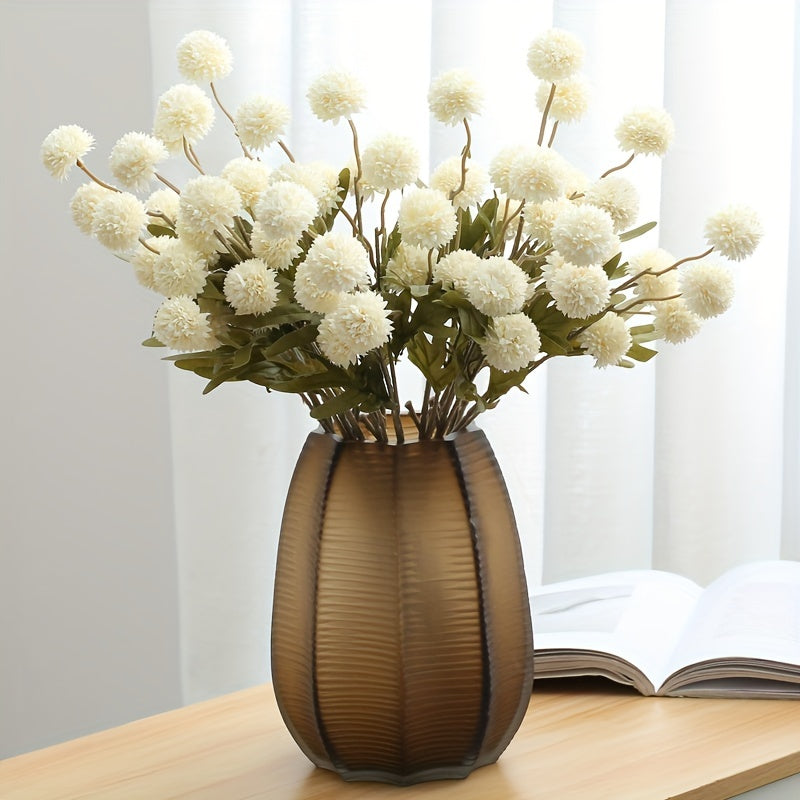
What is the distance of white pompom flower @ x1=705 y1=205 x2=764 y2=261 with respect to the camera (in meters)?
0.66

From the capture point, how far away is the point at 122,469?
151cm

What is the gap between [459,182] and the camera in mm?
713

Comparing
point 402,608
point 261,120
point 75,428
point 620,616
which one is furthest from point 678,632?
point 75,428

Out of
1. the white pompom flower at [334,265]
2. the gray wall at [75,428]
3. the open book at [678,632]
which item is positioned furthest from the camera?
the gray wall at [75,428]

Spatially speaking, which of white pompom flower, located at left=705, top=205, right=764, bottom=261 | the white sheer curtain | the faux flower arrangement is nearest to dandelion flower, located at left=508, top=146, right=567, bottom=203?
the faux flower arrangement

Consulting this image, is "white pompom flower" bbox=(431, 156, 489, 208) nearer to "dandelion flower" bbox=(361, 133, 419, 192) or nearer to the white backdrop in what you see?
"dandelion flower" bbox=(361, 133, 419, 192)

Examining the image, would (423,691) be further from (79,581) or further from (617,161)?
(79,581)

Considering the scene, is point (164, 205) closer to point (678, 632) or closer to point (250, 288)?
point (250, 288)

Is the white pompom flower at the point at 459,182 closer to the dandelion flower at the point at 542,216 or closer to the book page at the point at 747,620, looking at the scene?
the dandelion flower at the point at 542,216

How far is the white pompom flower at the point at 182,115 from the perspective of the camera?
0.66 m

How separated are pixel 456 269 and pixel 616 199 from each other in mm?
105

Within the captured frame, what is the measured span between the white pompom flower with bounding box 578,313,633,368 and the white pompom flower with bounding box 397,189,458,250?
110mm

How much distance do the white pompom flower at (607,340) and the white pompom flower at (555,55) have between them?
0.47 ft

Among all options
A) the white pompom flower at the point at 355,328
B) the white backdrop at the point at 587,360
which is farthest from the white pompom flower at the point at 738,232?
the white backdrop at the point at 587,360
